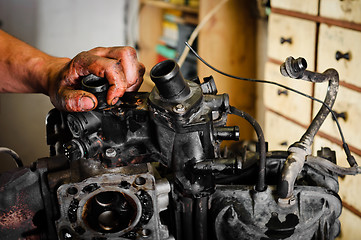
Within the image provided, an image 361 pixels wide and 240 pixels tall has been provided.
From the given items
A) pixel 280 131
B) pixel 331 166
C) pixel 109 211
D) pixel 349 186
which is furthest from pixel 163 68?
pixel 280 131

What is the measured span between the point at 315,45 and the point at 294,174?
1120 millimetres

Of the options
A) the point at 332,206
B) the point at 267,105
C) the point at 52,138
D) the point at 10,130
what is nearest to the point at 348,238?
the point at 267,105

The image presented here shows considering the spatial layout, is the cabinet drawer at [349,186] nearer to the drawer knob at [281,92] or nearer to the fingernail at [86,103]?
the drawer knob at [281,92]

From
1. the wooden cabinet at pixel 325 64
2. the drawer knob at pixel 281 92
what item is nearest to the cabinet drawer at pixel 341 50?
the wooden cabinet at pixel 325 64

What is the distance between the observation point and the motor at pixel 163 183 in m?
0.83

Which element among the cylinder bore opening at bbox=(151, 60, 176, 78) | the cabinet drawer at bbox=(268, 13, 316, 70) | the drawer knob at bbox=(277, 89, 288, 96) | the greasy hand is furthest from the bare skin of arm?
the drawer knob at bbox=(277, 89, 288, 96)

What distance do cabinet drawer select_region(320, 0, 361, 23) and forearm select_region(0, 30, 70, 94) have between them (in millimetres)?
1047

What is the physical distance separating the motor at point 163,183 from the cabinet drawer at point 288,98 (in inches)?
39.7

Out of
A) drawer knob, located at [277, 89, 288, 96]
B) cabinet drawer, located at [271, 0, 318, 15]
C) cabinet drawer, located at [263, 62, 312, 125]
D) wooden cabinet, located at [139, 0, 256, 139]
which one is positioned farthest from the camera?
wooden cabinet, located at [139, 0, 256, 139]

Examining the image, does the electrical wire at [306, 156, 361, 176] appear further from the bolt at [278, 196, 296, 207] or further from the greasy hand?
the greasy hand

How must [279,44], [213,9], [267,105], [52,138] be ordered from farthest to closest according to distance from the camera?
[213,9] → [267,105] → [279,44] → [52,138]

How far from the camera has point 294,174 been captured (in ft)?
2.77

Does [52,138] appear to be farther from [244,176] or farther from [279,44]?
[279,44]

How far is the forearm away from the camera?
1.22 meters
